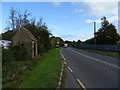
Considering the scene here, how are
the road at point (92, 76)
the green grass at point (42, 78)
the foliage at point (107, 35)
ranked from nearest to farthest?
the green grass at point (42, 78), the road at point (92, 76), the foliage at point (107, 35)

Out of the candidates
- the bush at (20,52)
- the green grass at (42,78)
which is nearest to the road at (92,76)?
the green grass at (42,78)

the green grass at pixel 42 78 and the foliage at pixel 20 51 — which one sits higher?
the foliage at pixel 20 51

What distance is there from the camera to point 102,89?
8367 millimetres

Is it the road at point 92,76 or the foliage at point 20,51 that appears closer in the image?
the road at point 92,76

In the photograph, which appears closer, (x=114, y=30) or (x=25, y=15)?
(x=25, y=15)

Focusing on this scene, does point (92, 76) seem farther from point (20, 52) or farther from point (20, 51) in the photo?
point (20, 51)

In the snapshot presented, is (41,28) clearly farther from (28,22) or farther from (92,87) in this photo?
(92,87)

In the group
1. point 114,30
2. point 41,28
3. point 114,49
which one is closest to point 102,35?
point 114,30

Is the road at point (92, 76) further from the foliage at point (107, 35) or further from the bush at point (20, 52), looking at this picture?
the foliage at point (107, 35)

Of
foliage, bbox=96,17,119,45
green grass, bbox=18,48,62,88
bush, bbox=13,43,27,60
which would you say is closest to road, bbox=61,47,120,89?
green grass, bbox=18,48,62,88

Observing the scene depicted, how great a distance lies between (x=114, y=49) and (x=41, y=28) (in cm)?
1812

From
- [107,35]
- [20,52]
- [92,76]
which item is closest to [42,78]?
[92,76]

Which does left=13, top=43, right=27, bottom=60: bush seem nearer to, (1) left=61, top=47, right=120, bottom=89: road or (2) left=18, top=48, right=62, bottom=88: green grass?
(1) left=61, top=47, right=120, bottom=89: road

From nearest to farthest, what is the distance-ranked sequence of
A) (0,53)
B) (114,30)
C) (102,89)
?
(102,89)
(0,53)
(114,30)
